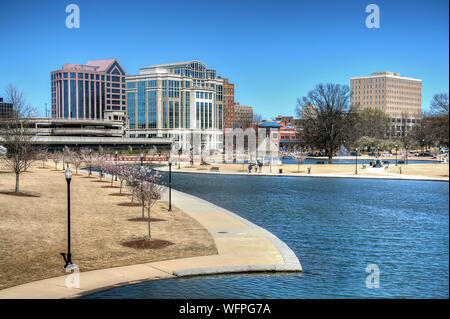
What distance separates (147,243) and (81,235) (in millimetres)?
3727

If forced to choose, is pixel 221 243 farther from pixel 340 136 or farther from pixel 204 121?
pixel 204 121

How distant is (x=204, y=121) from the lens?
17175cm

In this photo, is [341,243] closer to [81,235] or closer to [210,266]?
[210,266]

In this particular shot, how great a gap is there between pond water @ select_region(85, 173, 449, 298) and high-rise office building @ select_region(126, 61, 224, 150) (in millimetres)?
120336

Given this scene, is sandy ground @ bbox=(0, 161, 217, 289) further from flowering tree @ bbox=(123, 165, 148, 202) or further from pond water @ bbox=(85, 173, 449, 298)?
pond water @ bbox=(85, 173, 449, 298)

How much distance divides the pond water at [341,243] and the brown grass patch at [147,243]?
16.6 ft

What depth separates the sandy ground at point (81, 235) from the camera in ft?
57.4

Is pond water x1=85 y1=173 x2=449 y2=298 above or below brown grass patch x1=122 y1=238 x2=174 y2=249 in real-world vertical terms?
below

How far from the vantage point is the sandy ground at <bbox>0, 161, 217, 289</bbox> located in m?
17.5

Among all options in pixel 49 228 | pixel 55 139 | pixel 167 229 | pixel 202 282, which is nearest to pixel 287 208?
pixel 167 229

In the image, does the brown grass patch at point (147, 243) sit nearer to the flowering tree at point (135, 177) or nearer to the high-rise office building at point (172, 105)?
the flowering tree at point (135, 177)

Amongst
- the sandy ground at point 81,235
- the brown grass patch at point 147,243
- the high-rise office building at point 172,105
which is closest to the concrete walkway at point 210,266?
the sandy ground at point 81,235

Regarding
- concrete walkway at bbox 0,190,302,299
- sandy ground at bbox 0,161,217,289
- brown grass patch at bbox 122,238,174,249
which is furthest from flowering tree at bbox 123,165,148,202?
concrete walkway at bbox 0,190,302,299

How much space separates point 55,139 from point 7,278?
12122cm
